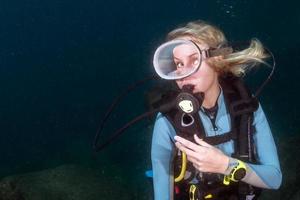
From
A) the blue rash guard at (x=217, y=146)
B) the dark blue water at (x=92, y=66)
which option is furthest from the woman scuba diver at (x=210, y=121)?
the dark blue water at (x=92, y=66)

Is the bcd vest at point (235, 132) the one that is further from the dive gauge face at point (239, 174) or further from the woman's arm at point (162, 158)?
the dive gauge face at point (239, 174)

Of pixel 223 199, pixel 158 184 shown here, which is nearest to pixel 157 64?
pixel 158 184

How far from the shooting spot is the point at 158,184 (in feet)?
9.13

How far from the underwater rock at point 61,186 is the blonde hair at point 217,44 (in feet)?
17.7

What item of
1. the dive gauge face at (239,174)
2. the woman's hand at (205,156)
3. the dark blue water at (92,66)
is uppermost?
Answer: the dark blue water at (92,66)

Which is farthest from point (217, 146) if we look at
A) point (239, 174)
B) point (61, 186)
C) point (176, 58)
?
point (61, 186)

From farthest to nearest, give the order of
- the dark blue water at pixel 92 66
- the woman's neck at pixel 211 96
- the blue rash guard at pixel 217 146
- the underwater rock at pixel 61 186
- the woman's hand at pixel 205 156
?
the dark blue water at pixel 92 66 → the underwater rock at pixel 61 186 → the woman's neck at pixel 211 96 → the blue rash guard at pixel 217 146 → the woman's hand at pixel 205 156

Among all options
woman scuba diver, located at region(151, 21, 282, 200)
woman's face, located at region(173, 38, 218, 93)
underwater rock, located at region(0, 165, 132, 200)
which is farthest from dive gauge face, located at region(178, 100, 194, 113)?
underwater rock, located at region(0, 165, 132, 200)

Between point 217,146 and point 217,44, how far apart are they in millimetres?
723

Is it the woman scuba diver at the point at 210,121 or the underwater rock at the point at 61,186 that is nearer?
the woman scuba diver at the point at 210,121

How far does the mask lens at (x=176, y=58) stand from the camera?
2.58 metres

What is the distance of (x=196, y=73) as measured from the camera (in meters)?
2.57

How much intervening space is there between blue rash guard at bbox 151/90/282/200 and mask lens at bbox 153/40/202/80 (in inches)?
13.2

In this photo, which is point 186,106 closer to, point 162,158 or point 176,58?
point 176,58
